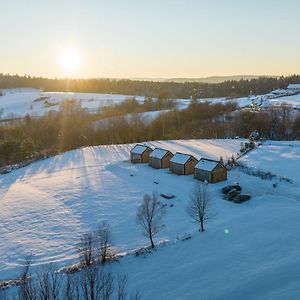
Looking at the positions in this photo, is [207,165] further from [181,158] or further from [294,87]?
[294,87]

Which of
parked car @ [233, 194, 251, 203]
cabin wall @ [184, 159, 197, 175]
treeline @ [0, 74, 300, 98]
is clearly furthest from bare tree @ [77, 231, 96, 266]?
treeline @ [0, 74, 300, 98]

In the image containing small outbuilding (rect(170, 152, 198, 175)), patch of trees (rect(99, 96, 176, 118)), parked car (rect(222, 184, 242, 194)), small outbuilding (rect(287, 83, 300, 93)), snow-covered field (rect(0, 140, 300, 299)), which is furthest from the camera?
small outbuilding (rect(287, 83, 300, 93))

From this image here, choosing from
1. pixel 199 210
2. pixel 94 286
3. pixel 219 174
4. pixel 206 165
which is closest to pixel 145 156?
pixel 206 165

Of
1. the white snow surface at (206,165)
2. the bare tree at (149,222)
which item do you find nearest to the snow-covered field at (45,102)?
the white snow surface at (206,165)

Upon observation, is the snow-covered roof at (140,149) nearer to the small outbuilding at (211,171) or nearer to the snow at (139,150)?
the snow at (139,150)

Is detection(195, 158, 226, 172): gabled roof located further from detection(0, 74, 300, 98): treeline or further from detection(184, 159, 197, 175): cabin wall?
detection(0, 74, 300, 98): treeline

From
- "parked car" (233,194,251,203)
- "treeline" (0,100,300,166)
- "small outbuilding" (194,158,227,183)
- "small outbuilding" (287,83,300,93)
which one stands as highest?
"small outbuilding" (287,83,300,93)
